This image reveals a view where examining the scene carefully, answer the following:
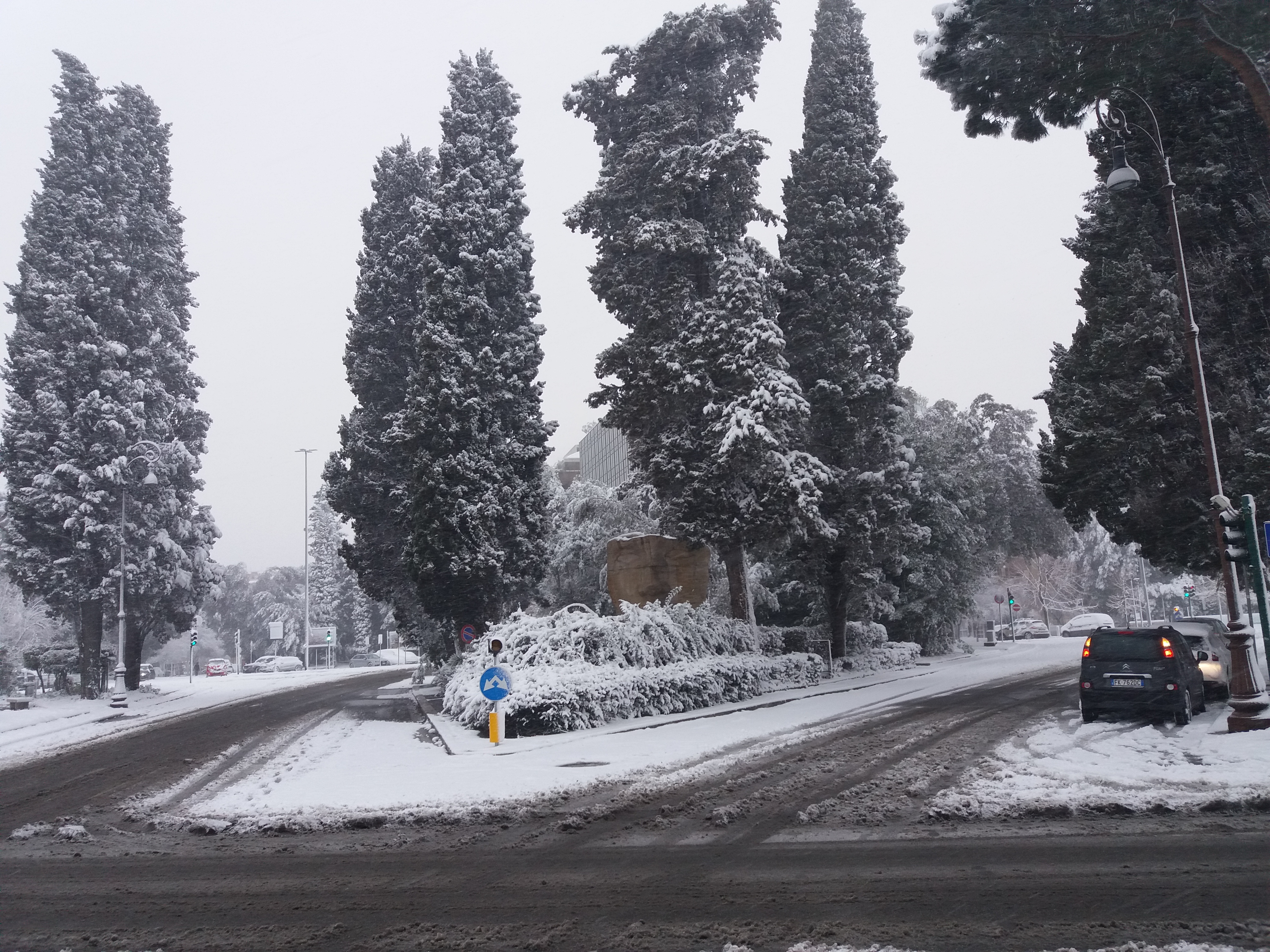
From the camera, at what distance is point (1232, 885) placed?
246 inches

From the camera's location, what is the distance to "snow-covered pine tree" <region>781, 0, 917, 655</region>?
3012 centimetres

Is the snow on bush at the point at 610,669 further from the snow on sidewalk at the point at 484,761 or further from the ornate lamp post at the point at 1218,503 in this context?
the ornate lamp post at the point at 1218,503

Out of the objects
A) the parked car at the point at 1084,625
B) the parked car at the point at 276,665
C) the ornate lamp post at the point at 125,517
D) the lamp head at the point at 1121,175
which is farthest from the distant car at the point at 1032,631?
the lamp head at the point at 1121,175

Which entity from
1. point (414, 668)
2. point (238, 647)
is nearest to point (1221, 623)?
point (414, 668)

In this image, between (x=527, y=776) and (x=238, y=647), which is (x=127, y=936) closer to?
(x=527, y=776)

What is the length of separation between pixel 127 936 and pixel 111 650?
1479 inches

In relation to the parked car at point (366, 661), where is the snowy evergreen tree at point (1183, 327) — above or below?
above

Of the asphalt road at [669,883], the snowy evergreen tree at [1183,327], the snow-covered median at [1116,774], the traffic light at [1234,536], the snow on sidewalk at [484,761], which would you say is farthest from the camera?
the snowy evergreen tree at [1183,327]

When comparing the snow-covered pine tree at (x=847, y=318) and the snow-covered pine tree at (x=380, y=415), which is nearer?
the snow-covered pine tree at (x=847, y=318)

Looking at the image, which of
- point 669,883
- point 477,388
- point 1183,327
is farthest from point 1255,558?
point 477,388

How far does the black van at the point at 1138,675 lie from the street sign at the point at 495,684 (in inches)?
375

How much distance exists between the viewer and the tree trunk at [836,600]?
30453 millimetres

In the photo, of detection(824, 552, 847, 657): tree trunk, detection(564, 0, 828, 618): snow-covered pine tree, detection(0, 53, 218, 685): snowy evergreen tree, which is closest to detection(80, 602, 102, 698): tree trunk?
detection(0, 53, 218, 685): snowy evergreen tree

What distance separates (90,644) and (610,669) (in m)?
25.4
